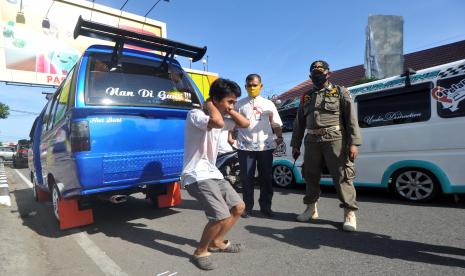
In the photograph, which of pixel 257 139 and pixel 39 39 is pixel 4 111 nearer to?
pixel 39 39

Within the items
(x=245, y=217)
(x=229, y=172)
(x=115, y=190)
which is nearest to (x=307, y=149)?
(x=245, y=217)

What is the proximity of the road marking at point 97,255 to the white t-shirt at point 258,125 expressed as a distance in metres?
2.01

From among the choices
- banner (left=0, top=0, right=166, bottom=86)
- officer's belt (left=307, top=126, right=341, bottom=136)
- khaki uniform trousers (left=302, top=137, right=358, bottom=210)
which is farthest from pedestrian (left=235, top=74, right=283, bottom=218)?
banner (left=0, top=0, right=166, bottom=86)

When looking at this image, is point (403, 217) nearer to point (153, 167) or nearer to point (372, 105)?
point (372, 105)

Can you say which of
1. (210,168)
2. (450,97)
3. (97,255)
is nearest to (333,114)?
(210,168)

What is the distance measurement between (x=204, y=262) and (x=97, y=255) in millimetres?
1164

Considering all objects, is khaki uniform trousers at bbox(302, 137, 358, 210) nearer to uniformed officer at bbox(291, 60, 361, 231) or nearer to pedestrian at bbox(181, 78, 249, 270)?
uniformed officer at bbox(291, 60, 361, 231)

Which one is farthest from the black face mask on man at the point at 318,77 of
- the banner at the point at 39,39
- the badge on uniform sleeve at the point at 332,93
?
the banner at the point at 39,39

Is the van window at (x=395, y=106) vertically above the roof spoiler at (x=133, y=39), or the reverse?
the roof spoiler at (x=133, y=39)

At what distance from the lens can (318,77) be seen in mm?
3748

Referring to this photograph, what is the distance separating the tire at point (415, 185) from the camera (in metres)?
4.79

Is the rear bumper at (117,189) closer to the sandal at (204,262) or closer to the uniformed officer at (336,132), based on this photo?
the sandal at (204,262)

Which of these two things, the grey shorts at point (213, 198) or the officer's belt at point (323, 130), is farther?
the officer's belt at point (323, 130)

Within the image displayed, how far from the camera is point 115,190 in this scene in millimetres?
3562
